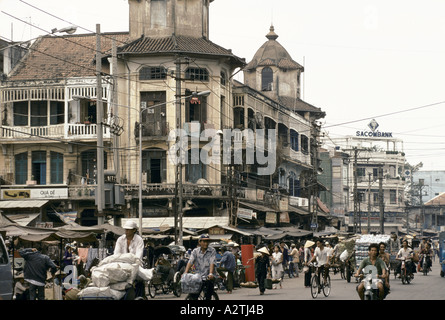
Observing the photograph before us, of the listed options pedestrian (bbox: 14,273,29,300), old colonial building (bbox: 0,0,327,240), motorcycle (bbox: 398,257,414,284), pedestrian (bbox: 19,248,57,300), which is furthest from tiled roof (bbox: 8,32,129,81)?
pedestrian (bbox: 14,273,29,300)

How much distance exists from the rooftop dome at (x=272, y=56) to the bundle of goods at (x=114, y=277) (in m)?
61.6

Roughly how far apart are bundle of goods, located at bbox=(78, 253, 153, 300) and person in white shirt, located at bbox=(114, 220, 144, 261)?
23.5 inches

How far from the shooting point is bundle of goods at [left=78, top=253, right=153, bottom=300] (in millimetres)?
13062

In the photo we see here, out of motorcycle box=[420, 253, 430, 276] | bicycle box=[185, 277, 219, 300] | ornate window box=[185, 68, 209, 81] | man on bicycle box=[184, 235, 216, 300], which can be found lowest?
motorcycle box=[420, 253, 430, 276]

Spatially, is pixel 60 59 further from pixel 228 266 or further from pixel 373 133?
pixel 373 133

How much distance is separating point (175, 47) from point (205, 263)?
36.3 metres

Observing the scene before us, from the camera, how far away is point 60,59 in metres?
53.7

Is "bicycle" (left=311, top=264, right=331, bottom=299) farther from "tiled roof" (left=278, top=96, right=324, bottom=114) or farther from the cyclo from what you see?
"tiled roof" (left=278, top=96, right=324, bottom=114)

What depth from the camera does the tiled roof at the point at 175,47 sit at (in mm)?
51031

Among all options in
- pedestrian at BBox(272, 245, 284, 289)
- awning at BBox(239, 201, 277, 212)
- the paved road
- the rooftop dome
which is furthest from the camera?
the rooftop dome

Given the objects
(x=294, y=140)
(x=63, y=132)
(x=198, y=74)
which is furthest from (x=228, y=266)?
(x=294, y=140)

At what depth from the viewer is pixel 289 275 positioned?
4141cm
